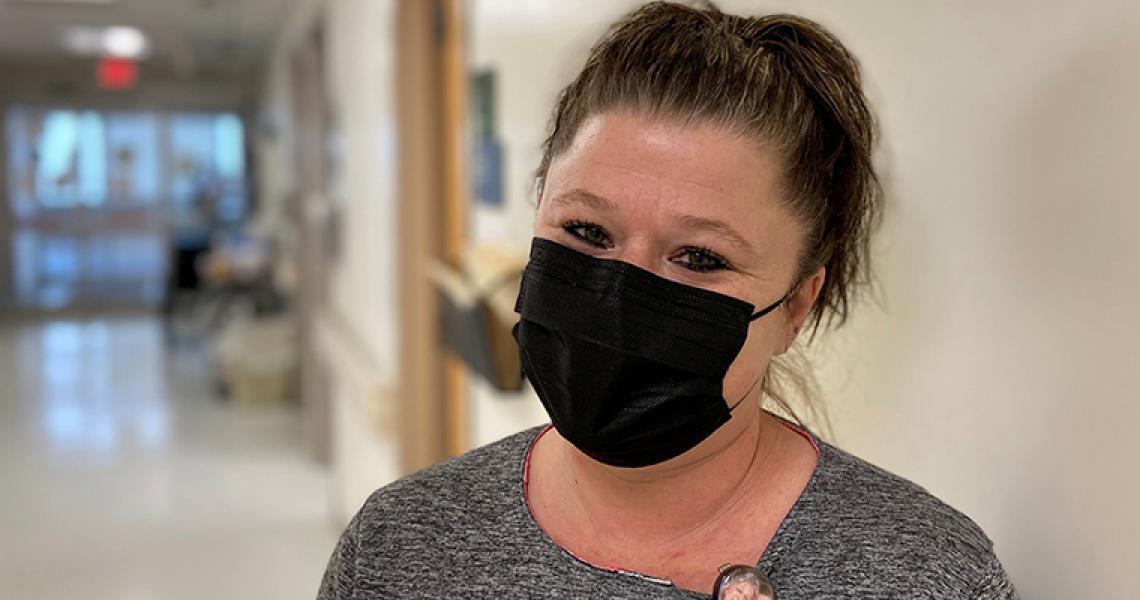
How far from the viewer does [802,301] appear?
1.12 meters

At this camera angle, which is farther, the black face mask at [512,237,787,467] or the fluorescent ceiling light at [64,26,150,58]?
the fluorescent ceiling light at [64,26,150,58]

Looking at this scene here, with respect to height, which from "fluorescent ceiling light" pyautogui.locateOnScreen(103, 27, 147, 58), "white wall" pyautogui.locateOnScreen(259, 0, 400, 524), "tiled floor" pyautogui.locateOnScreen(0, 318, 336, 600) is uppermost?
"fluorescent ceiling light" pyautogui.locateOnScreen(103, 27, 147, 58)

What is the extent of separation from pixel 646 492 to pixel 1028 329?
1.35 feet

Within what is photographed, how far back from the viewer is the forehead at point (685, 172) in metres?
0.99

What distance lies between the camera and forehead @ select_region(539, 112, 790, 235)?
99 centimetres

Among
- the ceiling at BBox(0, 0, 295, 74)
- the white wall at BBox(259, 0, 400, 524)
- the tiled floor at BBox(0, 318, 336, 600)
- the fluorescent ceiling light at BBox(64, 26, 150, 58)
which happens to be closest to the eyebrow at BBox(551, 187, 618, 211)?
the white wall at BBox(259, 0, 400, 524)

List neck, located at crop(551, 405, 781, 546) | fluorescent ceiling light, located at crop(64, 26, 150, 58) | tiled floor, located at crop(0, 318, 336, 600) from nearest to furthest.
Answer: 1. neck, located at crop(551, 405, 781, 546)
2. tiled floor, located at crop(0, 318, 336, 600)
3. fluorescent ceiling light, located at crop(64, 26, 150, 58)

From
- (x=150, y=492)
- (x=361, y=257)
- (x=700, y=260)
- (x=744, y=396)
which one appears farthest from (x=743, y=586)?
(x=150, y=492)

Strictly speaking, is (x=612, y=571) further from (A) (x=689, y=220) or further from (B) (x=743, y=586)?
(A) (x=689, y=220)

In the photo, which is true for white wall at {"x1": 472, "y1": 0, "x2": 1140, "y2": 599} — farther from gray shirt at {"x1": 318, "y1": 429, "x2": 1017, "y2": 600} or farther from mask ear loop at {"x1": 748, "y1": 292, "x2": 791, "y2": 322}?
mask ear loop at {"x1": 748, "y1": 292, "x2": 791, "y2": 322}

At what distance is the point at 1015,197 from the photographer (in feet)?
3.69

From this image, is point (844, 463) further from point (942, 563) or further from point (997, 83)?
point (997, 83)

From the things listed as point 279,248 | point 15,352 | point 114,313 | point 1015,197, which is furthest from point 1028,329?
point 114,313

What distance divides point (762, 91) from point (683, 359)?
247 millimetres
